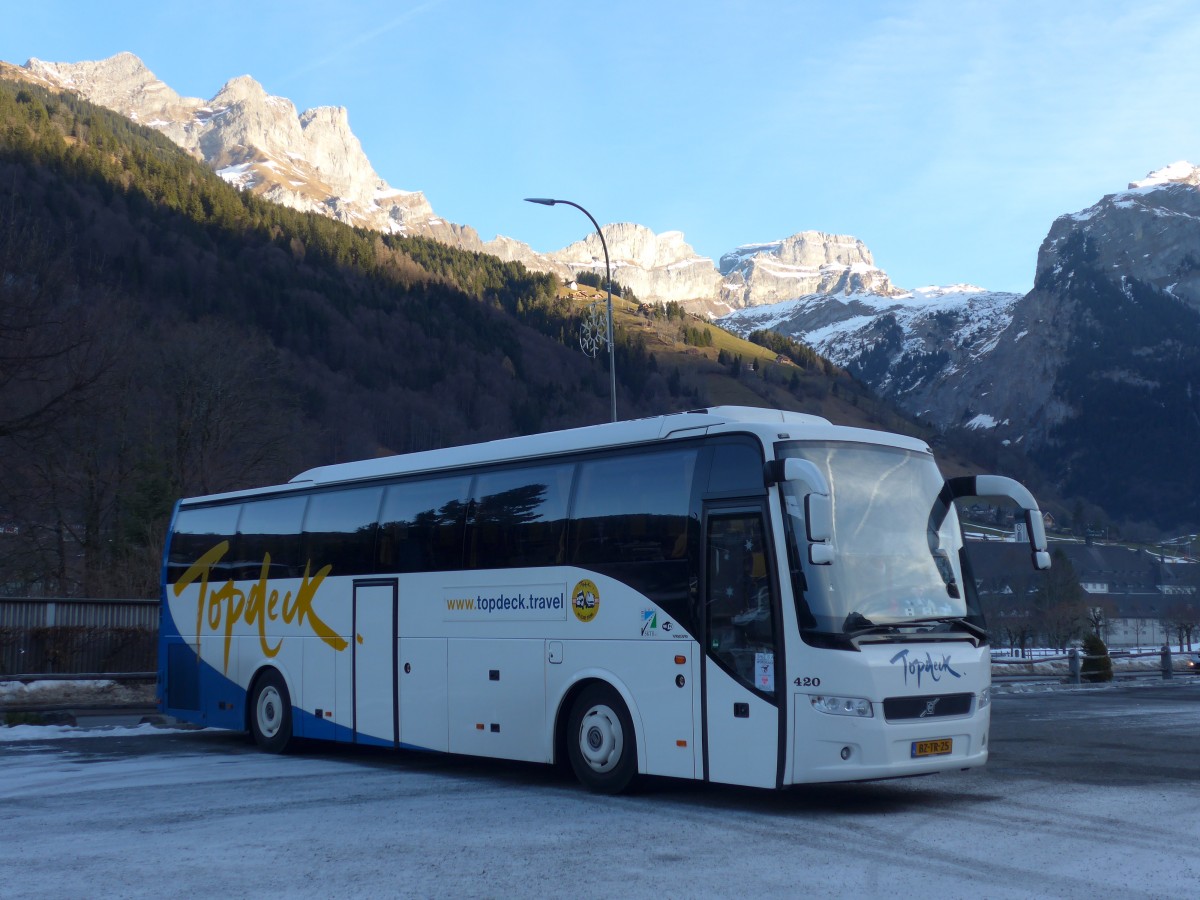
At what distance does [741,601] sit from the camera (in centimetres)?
1024

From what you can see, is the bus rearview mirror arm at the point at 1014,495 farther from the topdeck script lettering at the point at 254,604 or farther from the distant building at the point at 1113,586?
the distant building at the point at 1113,586

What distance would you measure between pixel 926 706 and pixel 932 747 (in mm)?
341

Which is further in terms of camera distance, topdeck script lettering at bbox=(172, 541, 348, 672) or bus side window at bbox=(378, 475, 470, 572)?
topdeck script lettering at bbox=(172, 541, 348, 672)

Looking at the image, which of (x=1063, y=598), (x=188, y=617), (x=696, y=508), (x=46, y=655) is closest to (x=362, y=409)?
(x=1063, y=598)

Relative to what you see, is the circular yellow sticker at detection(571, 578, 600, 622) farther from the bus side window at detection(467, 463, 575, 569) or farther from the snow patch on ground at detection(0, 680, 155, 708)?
the snow patch on ground at detection(0, 680, 155, 708)

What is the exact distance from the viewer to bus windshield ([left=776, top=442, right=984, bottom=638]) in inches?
386

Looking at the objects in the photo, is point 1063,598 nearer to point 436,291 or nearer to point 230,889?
point 436,291

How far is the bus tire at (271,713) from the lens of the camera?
50.9 ft

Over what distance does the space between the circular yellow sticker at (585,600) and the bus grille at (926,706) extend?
9.70 ft

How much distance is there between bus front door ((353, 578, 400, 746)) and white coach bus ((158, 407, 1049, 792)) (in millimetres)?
30

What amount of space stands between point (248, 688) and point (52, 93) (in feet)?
534

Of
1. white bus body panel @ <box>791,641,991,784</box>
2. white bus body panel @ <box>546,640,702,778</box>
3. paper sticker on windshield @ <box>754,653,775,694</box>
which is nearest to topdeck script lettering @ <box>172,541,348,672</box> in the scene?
white bus body panel @ <box>546,640,702,778</box>

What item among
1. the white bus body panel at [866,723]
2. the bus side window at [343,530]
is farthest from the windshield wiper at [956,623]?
the bus side window at [343,530]

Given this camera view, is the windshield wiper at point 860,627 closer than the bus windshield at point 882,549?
Yes
